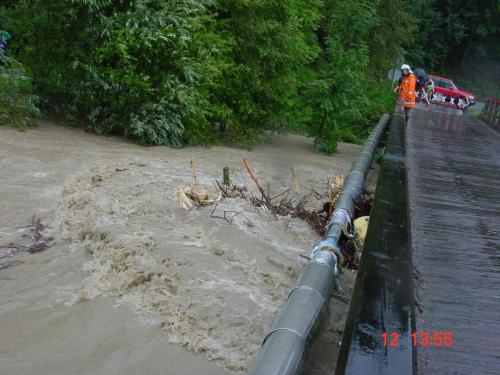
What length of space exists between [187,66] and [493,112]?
46.1 ft

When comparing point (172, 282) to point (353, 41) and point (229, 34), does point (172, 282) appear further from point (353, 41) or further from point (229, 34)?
point (353, 41)

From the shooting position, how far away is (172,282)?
4.76 metres

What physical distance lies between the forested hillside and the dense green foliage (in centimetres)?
73

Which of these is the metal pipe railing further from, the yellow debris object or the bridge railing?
the bridge railing

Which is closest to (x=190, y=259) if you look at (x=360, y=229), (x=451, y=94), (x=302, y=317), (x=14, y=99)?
(x=360, y=229)

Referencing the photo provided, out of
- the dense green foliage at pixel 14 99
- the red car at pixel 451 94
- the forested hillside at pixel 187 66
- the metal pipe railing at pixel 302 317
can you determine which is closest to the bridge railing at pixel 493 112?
the forested hillside at pixel 187 66

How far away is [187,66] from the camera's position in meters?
12.6

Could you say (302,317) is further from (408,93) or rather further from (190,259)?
(408,93)

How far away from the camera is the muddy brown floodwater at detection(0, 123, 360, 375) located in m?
3.87

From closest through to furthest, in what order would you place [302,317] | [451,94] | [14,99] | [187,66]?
[302,317] → [14,99] → [187,66] → [451,94]

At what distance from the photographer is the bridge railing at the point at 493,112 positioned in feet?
65.7

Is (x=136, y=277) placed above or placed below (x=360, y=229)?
below

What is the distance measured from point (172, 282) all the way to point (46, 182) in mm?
4502

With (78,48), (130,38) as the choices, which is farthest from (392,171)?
(78,48)
